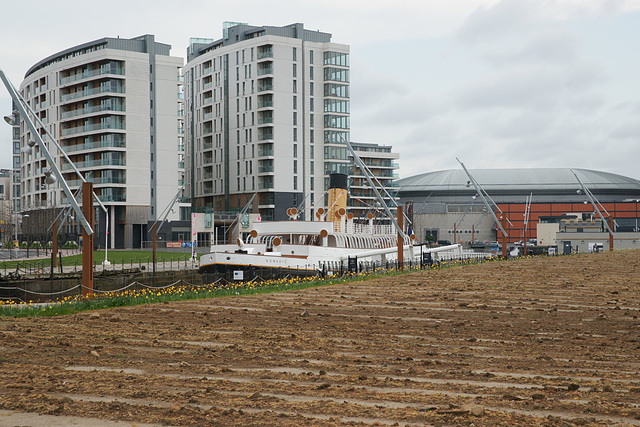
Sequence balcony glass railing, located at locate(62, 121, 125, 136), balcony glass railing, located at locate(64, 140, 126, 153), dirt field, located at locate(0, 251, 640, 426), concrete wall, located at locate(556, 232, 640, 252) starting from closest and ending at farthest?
dirt field, located at locate(0, 251, 640, 426) → balcony glass railing, located at locate(64, 140, 126, 153) → balcony glass railing, located at locate(62, 121, 125, 136) → concrete wall, located at locate(556, 232, 640, 252)

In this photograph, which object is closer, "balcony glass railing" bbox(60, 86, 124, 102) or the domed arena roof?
"balcony glass railing" bbox(60, 86, 124, 102)

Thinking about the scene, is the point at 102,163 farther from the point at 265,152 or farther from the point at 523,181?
the point at 523,181

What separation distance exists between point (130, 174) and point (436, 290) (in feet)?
258

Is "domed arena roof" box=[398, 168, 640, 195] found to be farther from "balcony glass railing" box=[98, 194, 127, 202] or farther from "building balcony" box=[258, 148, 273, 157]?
"balcony glass railing" box=[98, 194, 127, 202]

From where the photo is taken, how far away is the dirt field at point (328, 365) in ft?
32.1

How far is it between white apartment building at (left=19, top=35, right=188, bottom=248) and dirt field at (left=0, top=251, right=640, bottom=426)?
81.0 metres

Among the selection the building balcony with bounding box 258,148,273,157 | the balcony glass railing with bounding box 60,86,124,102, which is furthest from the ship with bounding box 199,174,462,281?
the building balcony with bounding box 258,148,273,157

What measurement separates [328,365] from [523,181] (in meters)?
176

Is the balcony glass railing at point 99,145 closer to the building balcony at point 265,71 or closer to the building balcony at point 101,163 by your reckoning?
the building balcony at point 101,163

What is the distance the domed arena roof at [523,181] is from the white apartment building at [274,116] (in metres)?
58.1

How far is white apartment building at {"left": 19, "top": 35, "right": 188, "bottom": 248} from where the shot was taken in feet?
335

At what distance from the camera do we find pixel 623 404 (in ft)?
33.4

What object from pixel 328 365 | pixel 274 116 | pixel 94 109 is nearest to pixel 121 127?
pixel 94 109

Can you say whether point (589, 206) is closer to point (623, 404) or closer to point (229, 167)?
point (229, 167)
